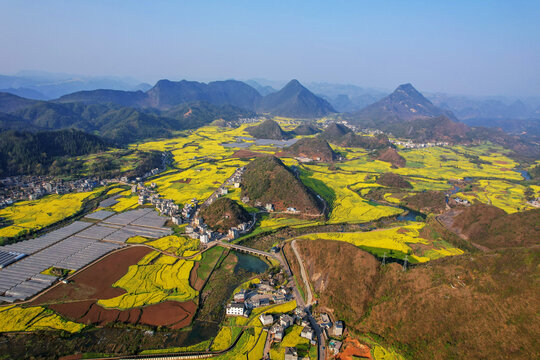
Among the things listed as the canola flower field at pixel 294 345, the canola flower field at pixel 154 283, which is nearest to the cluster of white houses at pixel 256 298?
the canola flower field at pixel 294 345

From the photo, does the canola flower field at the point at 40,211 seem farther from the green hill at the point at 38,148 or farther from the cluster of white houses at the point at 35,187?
the green hill at the point at 38,148

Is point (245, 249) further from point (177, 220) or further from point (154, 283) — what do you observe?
point (177, 220)

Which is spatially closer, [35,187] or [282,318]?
[282,318]

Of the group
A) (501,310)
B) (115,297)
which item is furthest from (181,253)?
(501,310)

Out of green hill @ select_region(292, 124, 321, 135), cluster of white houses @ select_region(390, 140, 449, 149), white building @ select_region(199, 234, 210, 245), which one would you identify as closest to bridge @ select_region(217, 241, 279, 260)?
white building @ select_region(199, 234, 210, 245)

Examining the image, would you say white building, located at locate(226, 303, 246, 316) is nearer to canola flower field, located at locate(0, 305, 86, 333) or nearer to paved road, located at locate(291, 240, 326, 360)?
paved road, located at locate(291, 240, 326, 360)

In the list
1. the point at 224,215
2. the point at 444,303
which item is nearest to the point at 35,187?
the point at 224,215
